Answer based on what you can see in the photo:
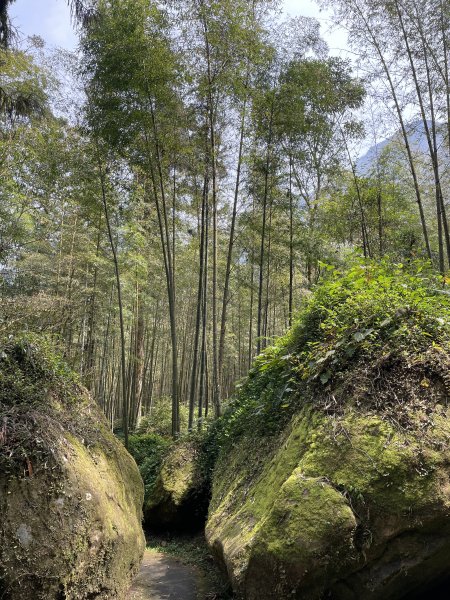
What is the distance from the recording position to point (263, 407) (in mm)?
4105

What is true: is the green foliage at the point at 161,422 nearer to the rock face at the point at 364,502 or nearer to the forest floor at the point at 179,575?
the forest floor at the point at 179,575

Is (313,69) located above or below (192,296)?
above

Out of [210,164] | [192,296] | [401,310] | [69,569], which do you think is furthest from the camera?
[192,296]

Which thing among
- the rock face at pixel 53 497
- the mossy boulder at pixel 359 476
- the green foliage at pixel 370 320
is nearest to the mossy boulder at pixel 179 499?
the rock face at pixel 53 497

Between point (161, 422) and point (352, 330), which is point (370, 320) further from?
point (161, 422)

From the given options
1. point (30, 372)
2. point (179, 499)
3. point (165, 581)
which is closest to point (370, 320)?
point (30, 372)

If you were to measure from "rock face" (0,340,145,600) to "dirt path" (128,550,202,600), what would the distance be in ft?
0.63

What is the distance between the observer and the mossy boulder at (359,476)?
2.28 meters

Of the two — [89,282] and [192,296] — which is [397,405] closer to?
[89,282]

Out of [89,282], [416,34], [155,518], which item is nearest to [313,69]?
[416,34]

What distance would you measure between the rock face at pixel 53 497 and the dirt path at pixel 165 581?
0.19 meters

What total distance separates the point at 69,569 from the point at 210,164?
6.77 metres

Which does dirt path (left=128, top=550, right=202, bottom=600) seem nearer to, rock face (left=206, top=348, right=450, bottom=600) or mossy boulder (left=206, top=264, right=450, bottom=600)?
mossy boulder (left=206, top=264, right=450, bottom=600)

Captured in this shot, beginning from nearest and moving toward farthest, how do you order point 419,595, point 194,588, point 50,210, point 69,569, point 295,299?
point 419,595 → point 69,569 → point 194,588 → point 50,210 → point 295,299
